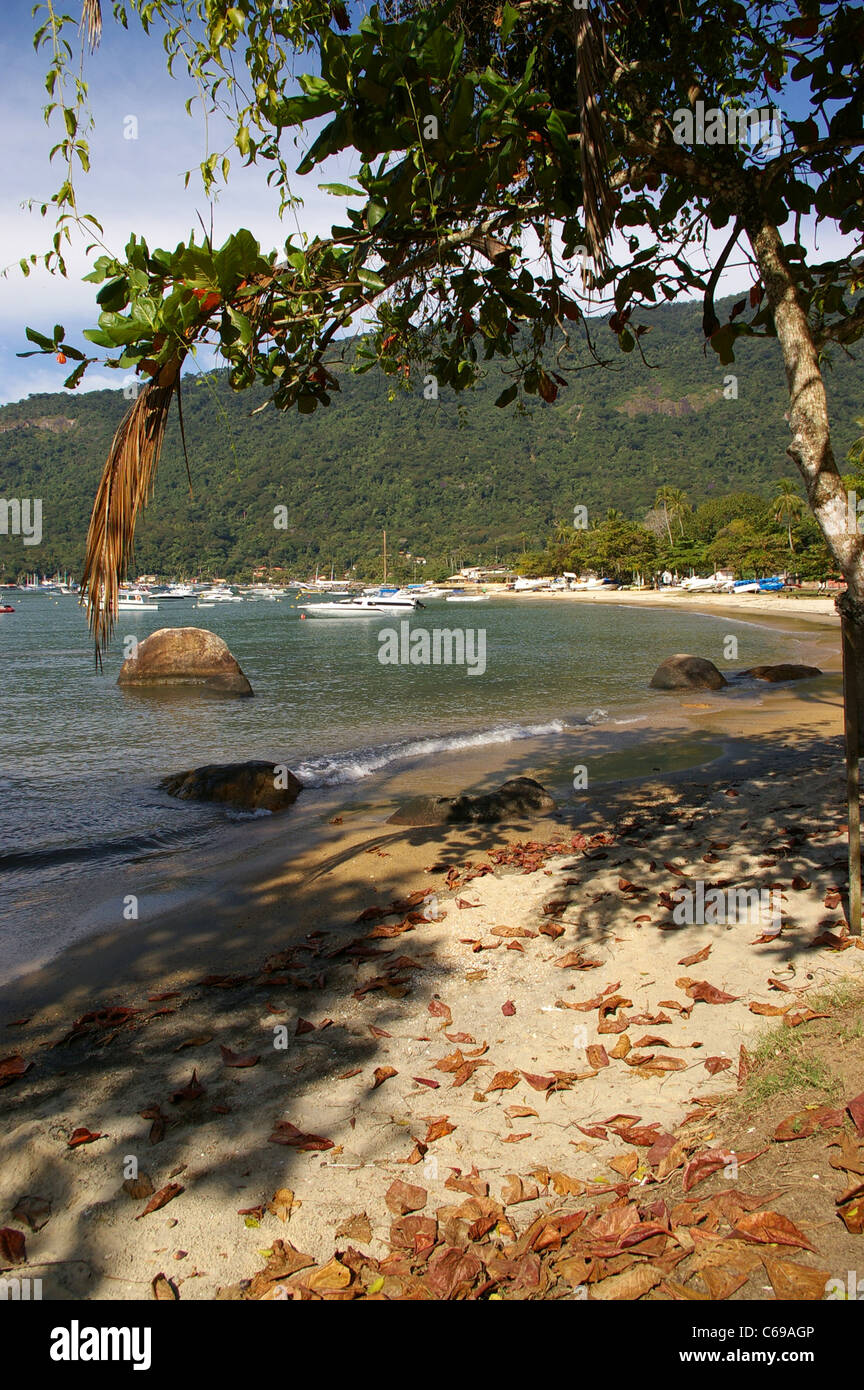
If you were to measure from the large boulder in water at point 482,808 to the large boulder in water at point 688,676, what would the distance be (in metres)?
12.5

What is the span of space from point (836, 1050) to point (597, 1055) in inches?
40.0

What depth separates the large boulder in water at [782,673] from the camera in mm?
21484

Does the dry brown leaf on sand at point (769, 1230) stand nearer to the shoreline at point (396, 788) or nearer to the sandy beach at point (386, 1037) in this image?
the sandy beach at point (386, 1037)

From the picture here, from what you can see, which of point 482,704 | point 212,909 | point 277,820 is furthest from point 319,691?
point 212,909

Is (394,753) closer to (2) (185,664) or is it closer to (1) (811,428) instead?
(2) (185,664)

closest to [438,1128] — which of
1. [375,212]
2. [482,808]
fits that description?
[375,212]

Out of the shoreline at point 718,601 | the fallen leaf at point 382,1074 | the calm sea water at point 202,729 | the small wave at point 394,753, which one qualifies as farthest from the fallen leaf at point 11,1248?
the shoreline at point 718,601

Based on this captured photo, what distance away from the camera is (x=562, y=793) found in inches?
396

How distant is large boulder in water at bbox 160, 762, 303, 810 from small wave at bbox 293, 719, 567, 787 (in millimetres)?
955

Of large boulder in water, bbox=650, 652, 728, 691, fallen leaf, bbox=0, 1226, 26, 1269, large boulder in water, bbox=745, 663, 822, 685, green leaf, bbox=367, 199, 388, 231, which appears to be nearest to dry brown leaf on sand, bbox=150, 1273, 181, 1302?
fallen leaf, bbox=0, 1226, 26, 1269

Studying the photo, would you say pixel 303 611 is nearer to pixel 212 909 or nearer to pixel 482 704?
pixel 482 704

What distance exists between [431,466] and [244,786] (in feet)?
557

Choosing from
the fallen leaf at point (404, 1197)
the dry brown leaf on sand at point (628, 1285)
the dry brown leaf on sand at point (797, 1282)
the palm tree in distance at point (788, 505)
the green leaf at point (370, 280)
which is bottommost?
the fallen leaf at point (404, 1197)

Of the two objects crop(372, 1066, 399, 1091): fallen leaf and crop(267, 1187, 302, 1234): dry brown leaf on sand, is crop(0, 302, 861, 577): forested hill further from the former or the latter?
crop(267, 1187, 302, 1234): dry brown leaf on sand
